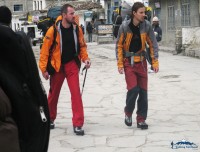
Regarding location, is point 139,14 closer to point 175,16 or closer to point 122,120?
point 122,120

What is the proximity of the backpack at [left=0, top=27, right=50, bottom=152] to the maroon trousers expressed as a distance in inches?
150

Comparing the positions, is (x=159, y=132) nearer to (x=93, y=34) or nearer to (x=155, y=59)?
(x=155, y=59)

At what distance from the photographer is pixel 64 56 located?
617 centimetres

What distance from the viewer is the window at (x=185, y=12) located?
942 inches

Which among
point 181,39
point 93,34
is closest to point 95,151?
point 181,39

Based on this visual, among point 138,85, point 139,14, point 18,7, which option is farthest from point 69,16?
point 18,7

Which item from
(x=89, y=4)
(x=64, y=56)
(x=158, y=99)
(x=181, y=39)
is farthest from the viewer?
(x=89, y=4)

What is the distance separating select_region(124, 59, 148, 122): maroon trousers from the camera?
20.6 feet

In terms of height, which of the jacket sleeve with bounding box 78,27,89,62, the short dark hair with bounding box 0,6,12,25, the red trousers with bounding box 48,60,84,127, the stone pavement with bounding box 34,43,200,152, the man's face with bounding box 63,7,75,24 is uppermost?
the man's face with bounding box 63,7,75,24

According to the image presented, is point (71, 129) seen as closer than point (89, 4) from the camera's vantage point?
Yes

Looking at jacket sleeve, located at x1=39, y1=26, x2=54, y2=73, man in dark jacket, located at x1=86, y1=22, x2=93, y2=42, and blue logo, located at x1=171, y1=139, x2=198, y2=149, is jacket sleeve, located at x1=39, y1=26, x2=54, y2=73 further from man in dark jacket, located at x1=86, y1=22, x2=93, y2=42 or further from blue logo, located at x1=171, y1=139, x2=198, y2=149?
man in dark jacket, located at x1=86, y1=22, x2=93, y2=42

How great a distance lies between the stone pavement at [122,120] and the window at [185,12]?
12337 mm

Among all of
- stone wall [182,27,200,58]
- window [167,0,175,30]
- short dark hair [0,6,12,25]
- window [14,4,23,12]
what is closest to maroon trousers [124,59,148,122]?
short dark hair [0,6,12,25]

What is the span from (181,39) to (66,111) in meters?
13.1
